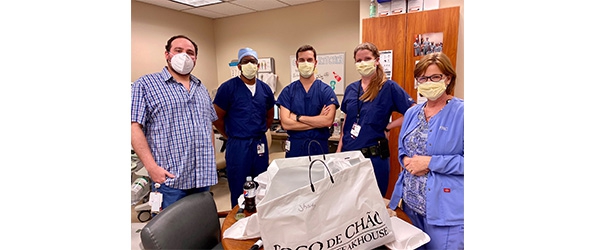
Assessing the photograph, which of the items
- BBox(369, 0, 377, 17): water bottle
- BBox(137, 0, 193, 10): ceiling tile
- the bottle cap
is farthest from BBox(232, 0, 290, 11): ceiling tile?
the bottle cap

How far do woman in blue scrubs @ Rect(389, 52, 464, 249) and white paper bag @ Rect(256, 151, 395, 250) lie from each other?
30cm

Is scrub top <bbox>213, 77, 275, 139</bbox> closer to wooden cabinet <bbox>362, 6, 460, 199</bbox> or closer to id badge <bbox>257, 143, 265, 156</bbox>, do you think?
id badge <bbox>257, 143, 265, 156</bbox>

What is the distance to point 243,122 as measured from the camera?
7.93ft

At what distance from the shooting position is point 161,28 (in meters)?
4.74

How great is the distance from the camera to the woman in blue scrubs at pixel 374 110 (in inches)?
82.7

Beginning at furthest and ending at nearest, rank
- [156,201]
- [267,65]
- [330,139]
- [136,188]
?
[267,65], [330,139], [136,188], [156,201]

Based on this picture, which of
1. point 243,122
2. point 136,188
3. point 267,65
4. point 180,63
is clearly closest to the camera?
point 180,63

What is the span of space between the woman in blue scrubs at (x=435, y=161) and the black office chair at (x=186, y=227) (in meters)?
0.94

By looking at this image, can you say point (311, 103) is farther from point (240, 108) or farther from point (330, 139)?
point (330, 139)

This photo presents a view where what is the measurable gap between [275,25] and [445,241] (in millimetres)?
4287

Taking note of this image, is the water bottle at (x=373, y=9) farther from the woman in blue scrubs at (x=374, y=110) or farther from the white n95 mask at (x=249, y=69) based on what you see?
the white n95 mask at (x=249, y=69)

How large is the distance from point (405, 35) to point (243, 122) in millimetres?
1942

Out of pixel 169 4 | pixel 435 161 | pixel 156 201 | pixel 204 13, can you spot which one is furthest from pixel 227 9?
pixel 435 161

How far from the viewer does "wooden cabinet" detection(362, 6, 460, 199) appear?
3006 mm
